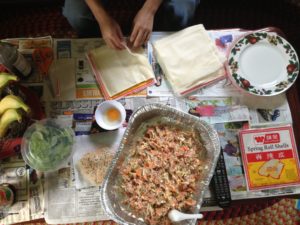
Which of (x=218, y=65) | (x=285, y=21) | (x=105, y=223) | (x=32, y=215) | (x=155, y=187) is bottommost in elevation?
(x=105, y=223)

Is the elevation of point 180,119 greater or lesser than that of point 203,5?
lesser

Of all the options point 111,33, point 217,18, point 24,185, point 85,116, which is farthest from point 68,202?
point 217,18

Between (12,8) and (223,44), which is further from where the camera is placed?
(12,8)

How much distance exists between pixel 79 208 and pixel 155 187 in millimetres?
241

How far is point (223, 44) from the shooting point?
42.4 inches

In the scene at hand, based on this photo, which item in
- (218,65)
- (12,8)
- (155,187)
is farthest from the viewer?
(12,8)

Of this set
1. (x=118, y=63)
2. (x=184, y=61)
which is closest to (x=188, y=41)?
(x=184, y=61)

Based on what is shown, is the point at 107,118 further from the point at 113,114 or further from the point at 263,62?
the point at 263,62

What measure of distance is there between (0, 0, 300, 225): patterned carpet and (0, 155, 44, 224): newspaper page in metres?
0.63

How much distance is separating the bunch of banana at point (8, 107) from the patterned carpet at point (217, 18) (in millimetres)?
596

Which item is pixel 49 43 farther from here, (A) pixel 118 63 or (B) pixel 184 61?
(B) pixel 184 61

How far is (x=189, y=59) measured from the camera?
3.42ft

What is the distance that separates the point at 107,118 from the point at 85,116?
7cm

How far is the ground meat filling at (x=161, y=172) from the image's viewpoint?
35.4 inches
